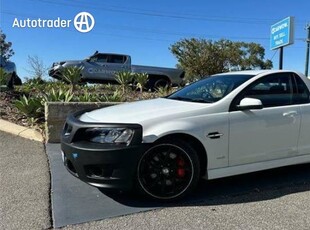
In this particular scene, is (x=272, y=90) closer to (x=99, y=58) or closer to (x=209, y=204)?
(x=209, y=204)

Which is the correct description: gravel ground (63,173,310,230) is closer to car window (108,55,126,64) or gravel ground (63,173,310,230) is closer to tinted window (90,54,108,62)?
tinted window (90,54,108,62)

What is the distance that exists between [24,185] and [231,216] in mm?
2566

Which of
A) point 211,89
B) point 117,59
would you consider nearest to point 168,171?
point 211,89

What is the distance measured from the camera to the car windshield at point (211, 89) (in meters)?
4.91

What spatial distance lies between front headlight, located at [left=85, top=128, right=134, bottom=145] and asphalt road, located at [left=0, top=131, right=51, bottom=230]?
913 mm

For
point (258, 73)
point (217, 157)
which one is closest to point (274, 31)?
point (258, 73)

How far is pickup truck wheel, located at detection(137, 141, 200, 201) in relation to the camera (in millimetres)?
4277

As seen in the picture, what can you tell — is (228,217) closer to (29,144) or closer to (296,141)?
(296,141)

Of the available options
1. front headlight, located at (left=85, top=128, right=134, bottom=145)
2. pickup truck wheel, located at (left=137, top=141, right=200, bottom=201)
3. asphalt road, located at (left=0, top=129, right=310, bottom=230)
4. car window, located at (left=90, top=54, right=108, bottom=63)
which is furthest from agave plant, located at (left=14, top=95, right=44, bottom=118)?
car window, located at (left=90, top=54, right=108, bottom=63)

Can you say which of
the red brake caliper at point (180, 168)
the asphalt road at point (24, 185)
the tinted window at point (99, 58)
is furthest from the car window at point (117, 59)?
the red brake caliper at point (180, 168)

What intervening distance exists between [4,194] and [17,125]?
148 inches

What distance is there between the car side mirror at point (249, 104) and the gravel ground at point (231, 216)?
101 cm

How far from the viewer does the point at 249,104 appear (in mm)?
4637

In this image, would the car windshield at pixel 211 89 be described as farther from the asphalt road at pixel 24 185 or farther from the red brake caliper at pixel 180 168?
the asphalt road at pixel 24 185
